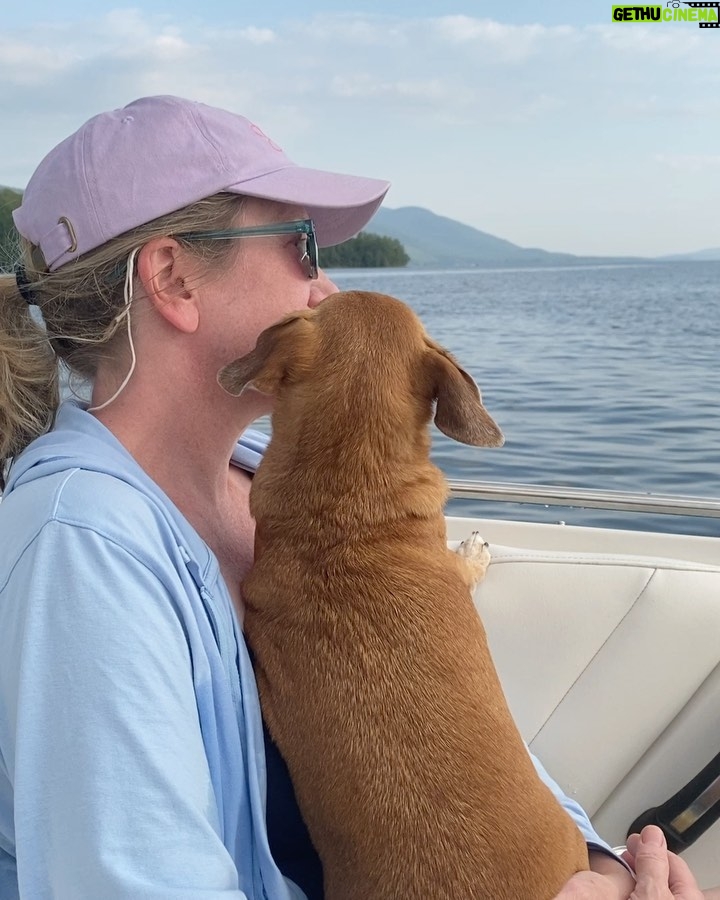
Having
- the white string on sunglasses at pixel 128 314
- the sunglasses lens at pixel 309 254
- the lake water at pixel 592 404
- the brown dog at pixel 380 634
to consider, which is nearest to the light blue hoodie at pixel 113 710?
the brown dog at pixel 380 634

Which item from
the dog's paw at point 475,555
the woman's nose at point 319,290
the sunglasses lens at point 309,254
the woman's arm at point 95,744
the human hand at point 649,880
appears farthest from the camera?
the dog's paw at point 475,555

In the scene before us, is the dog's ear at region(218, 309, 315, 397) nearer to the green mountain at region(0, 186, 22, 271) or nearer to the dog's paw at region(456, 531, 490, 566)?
the green mountain at region(0, 186, 22, 271)

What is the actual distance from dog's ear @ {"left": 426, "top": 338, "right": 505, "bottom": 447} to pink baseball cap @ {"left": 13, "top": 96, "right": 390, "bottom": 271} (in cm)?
41

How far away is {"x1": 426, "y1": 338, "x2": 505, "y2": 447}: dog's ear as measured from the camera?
1.80 metres

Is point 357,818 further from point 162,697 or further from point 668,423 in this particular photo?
point 668,423

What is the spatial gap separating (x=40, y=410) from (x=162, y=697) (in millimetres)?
806

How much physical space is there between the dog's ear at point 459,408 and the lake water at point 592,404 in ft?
2.85

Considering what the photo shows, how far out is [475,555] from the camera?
277 centimetres

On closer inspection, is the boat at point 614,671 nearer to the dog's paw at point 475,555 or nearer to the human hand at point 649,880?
the dog's paw at point 475,555

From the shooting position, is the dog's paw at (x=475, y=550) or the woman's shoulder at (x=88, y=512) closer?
the woman's shoulder at (x=88, y=512)

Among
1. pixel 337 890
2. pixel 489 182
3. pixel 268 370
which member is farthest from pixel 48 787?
pixel 489 182

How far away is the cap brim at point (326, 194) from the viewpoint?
1774 mm

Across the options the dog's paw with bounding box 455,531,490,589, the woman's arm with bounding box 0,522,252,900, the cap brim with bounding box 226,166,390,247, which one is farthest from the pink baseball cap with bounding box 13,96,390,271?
the dog's paw with bounding box 455,531,490,589

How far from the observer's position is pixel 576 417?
7.29 m
